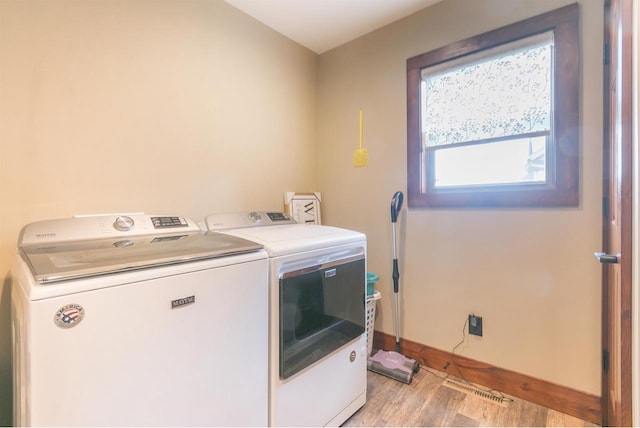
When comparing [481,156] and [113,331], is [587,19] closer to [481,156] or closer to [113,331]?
[481,156]

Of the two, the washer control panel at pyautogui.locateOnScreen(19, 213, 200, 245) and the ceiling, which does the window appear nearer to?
the ceiling

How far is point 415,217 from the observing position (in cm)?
216

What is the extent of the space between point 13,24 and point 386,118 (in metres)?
2.05

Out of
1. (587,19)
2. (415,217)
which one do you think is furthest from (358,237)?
(587,19)

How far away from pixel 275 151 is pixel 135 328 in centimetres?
168

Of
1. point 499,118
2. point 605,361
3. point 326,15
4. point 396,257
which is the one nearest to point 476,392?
point 605,361

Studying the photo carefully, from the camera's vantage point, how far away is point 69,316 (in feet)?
2.51

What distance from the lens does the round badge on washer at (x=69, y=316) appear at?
750 millimetres

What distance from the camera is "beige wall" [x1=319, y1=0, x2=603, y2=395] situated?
158 centimetres

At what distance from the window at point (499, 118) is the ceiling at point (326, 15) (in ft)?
1.24

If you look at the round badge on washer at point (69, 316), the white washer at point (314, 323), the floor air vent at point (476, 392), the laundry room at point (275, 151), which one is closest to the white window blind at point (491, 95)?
the laundry room at point (275, 151)

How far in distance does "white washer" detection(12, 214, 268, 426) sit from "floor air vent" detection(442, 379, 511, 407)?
127 cm

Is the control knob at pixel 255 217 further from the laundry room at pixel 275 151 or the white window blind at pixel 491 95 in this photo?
the white window blind at pixel 491 95

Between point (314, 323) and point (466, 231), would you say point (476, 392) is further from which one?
point (314, 323)
